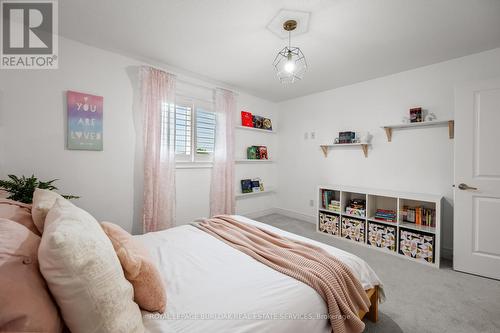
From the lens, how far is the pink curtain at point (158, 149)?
9.11 feet

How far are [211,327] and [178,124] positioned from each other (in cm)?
284

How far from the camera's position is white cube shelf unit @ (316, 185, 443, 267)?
2580 millimetres

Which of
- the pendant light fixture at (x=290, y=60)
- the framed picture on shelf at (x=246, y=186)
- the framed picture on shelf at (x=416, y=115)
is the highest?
the pendant light fixture at (x=290, y=60)

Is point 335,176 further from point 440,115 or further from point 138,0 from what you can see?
point 138,0

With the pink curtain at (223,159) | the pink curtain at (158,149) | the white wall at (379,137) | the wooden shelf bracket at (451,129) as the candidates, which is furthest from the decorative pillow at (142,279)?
the wooden shelf bracket at (451,129)


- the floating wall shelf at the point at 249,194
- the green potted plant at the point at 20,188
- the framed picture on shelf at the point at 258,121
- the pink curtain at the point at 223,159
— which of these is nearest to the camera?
the green potted plant at the point at 20,188

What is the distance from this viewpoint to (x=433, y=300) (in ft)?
6.22

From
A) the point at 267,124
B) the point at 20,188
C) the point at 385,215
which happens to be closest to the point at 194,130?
the point at 267,124

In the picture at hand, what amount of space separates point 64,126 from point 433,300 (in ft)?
13.5

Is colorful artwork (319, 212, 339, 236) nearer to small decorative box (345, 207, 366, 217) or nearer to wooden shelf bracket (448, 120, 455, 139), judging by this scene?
small decorative box (345, 207, 366, 217)

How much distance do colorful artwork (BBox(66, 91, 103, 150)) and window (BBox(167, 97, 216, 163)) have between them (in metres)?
0.97

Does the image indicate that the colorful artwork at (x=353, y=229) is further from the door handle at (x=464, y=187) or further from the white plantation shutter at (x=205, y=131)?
the white plantation shutter at (x=205, y=131)

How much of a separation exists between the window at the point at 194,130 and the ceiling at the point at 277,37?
0.59 metres

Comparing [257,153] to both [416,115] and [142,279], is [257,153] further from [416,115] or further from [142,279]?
[142,279]
